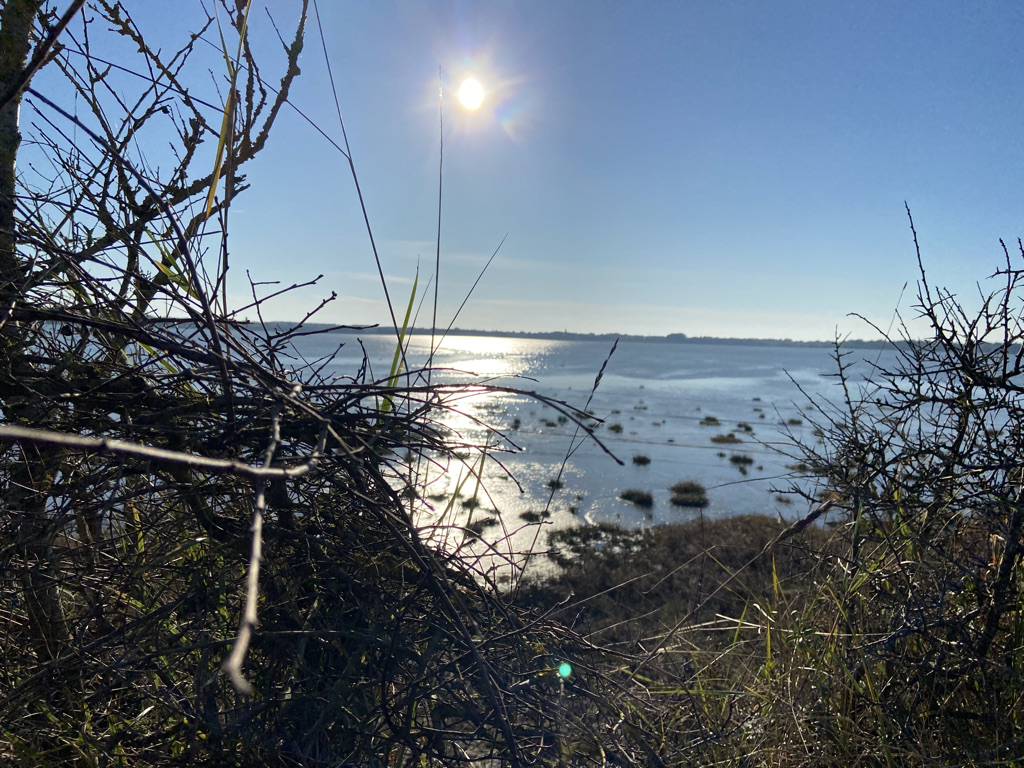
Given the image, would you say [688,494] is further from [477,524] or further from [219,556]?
[219,556]

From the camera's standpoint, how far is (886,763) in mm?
2045

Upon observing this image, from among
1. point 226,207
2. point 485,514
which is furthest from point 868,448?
point 485,514

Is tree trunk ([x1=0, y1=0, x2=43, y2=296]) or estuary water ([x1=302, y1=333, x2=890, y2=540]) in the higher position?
tree trunk ([x1=0, y1=0, x2=43, y2=296])

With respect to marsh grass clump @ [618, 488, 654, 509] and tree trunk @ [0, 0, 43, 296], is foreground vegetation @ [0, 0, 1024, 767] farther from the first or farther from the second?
marsh grass clump @ [618, 488, 654, 509]

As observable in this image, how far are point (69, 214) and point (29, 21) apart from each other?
517 mm

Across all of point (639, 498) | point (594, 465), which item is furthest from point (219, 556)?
point (594, 465)

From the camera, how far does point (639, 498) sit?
17906mm

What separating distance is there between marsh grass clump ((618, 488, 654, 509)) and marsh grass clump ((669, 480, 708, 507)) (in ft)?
2.41

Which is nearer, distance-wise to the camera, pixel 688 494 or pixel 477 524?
pixel 477 524

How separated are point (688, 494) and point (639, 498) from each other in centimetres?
182

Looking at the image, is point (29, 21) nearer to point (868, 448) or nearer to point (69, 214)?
point (69, 214)

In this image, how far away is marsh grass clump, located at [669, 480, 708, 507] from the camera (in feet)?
58.0

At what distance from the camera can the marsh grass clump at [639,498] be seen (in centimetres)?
1755

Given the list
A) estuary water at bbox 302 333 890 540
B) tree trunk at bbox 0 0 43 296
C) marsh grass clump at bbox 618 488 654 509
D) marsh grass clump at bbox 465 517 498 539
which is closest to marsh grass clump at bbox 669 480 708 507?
estuary water at bbox 302 333 890 540
